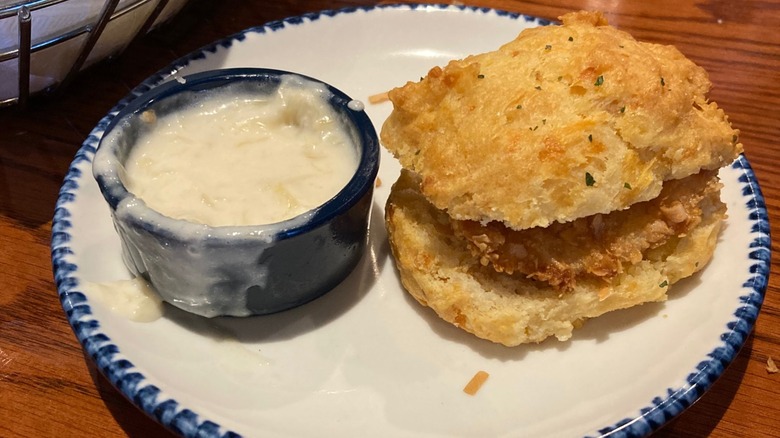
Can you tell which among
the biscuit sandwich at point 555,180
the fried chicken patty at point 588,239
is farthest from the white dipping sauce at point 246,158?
the fried chicken patty at point 588,239

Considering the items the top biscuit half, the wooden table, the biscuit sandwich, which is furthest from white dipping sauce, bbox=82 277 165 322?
the top biscuit half

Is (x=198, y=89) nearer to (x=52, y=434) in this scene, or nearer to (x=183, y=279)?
(x=183, y=279)

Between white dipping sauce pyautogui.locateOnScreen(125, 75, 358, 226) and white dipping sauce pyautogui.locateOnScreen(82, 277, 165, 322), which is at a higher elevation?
white dipping sauce pyautogui.locateOnScreen(125, 75, 358, 226)

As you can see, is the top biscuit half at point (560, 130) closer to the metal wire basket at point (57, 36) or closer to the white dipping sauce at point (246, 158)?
the white dipping sauce at point (246, 158)

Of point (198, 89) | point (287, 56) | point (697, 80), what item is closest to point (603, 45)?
point (697, 80)

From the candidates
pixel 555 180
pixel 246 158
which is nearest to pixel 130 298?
pixel 246 158

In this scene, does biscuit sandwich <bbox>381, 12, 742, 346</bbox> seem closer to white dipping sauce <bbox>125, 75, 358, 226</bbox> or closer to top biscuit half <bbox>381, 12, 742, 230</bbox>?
top biscuit half <bbox>381, 12, 742, 230</bbox>

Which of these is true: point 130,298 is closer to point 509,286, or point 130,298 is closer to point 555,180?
point 509,286
